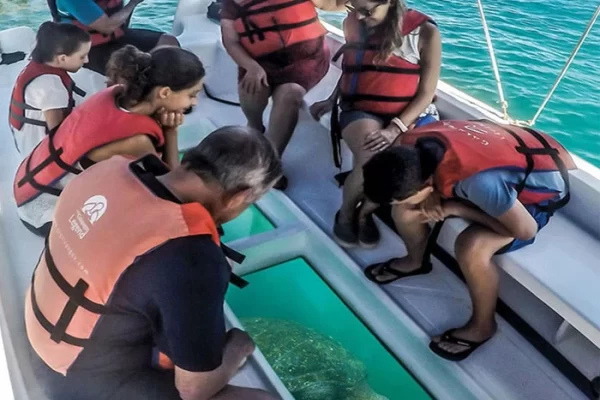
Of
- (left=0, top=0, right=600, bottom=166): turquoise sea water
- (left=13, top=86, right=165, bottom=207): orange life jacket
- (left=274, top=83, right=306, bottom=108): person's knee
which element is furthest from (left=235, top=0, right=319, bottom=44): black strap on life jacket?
(left=0, top=0, right=600, bottom=166): turquoise sea water

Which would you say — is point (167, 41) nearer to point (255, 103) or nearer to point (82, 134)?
point (255, 103)

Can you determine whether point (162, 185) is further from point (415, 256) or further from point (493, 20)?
point (493, 20)

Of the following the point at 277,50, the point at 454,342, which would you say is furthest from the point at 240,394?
the point at 277,50

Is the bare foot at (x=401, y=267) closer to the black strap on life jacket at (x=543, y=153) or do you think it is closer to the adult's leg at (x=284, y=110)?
the black strap on life jacket at (x=543, y=153)

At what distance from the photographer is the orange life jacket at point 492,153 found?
163 cm

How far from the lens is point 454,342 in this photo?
1.80 metres

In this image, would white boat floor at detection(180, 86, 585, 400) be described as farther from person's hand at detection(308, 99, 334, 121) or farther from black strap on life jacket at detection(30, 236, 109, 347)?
black strap on life jacket at detection(30, 236, 109, 347)

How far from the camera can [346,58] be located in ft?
7.32

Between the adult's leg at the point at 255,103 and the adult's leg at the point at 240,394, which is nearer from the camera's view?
the adult's leg at the point at 240,394

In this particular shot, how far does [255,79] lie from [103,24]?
3.03 feet

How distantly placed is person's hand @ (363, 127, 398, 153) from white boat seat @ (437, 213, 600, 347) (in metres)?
0.42

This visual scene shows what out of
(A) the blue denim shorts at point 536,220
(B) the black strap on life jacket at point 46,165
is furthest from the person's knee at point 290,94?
(A) the blue denim shorts at point 536,220

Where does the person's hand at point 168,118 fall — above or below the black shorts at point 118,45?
above

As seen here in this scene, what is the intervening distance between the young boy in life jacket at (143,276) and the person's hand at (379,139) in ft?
Result: 3.08
